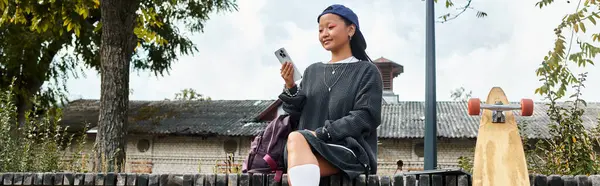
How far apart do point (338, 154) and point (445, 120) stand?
17169 millimetres

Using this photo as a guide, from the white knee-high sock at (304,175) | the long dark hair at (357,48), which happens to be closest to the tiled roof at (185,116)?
the long dark hair at (357,48)

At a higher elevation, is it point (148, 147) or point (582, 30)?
point (582, 30)

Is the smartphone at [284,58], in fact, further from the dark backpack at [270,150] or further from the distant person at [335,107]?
the dark backpack at [270,150]

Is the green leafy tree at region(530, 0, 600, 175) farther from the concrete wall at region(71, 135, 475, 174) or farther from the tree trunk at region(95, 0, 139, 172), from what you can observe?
the concrete wall at region(71, 135, 475, 174)

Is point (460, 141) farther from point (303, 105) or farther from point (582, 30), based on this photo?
point (303, 105)

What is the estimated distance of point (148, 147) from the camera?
21.0 metres

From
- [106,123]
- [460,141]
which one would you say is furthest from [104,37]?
[460,141]

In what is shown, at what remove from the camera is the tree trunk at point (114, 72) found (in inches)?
409

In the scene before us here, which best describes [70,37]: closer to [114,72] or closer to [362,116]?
[114,72]

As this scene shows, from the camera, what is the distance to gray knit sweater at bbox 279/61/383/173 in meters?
3.71

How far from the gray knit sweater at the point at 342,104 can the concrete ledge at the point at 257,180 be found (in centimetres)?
20

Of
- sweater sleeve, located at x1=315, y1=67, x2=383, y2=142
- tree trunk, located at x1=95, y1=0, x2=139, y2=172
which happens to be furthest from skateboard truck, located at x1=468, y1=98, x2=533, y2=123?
tree trunk, located at x1=95, y1=0, x2=139, y2=172

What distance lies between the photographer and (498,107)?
337cm

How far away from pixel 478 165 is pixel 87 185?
2.72 metres
